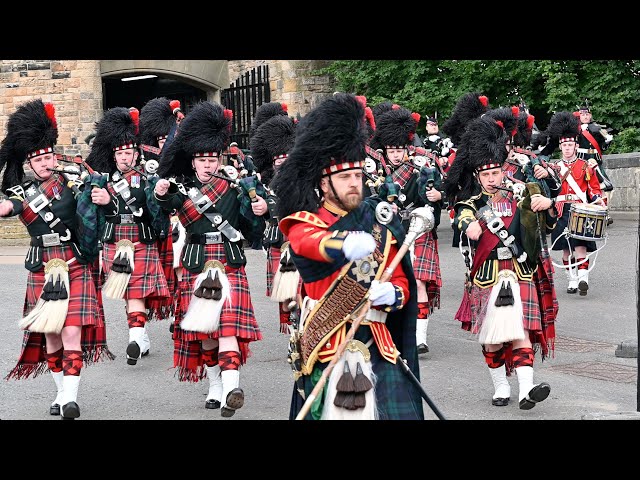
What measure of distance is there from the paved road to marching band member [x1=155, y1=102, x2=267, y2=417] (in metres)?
0.39

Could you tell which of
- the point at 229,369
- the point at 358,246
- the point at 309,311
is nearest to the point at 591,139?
the point at 229,369

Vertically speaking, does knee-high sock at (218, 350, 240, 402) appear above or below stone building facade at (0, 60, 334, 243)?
below

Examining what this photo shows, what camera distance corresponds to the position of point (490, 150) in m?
7.79

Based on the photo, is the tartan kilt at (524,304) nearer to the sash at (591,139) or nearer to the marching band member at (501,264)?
the marching band member at (501,264)

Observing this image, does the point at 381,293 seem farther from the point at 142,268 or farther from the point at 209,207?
the point at 142,268

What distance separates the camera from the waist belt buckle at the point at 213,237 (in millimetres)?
7848

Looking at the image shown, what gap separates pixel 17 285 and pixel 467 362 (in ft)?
23.3

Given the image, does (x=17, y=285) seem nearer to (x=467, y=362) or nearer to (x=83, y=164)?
(x=83, y=164)

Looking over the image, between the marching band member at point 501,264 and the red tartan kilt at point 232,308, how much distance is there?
1.50m

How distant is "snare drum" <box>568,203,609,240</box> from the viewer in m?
12.1

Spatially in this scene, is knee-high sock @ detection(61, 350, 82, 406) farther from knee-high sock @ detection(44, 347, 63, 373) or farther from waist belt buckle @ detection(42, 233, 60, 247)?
waist belt buckle @ detection(42, 233, 60, 247)

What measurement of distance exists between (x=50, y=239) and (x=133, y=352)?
190cm

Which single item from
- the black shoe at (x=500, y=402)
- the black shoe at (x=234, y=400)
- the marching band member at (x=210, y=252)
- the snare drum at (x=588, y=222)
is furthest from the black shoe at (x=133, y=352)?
the snare drum at (x=588, y=222)

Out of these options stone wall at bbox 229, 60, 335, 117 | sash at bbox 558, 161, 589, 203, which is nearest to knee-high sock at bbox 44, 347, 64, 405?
sash at bbox 558, 161, 589, 203
